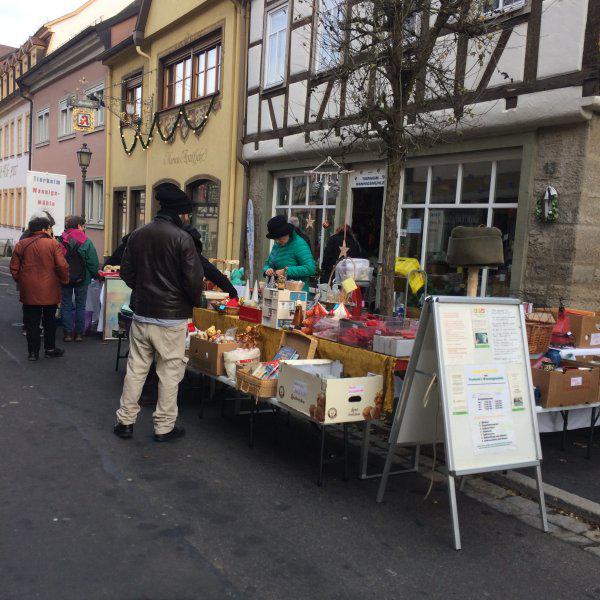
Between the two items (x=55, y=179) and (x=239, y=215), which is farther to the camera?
(x=55, y=179)

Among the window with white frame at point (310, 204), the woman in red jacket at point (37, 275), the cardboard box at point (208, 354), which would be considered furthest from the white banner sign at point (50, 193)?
the cardboard box at point (208, 354)

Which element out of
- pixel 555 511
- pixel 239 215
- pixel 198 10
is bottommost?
pixel 555 511

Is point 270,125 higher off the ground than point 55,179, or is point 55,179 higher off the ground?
point 270,125

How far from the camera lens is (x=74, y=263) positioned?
9.13 metres

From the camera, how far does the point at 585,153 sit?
7.21 m

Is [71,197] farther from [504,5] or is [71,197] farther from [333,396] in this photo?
[333,396]

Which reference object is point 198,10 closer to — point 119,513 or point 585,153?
point 585,153

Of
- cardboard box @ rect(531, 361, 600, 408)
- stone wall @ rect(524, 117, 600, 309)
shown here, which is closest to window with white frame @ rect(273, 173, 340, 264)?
stone wall @ rect(524, 117, 600, 309)

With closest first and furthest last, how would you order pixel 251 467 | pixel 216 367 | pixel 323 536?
1. pixel 323 536
2. pixel 251 467
3. pixel 216 367

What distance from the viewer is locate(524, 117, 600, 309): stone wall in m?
7.28

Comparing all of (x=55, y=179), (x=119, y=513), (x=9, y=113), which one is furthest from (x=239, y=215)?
(x=9, y=113)

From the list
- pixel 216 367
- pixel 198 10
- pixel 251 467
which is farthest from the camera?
pixel 198 10

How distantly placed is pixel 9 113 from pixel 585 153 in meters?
32.3

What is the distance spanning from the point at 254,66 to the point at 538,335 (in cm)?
970
